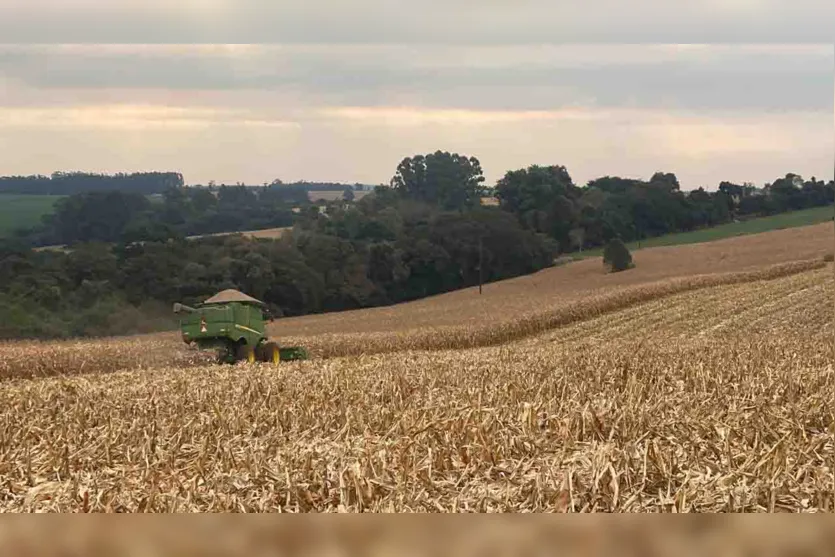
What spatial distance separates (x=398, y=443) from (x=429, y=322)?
3167 centimetres

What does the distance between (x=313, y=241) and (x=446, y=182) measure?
21376 mm

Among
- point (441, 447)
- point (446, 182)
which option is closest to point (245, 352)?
point (441, 447)

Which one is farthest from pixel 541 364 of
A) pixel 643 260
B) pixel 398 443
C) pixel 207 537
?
pixel 643 260

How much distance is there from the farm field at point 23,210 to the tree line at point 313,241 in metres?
0.77

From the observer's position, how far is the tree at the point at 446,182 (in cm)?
6725

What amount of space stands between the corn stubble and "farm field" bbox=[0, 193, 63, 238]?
116 ft

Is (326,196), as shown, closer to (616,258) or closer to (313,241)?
(313,241)

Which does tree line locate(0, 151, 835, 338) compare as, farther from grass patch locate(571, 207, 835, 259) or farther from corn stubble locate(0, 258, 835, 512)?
corn stubble locate(0, 258, 835, 512)

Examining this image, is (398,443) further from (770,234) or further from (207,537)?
(770,234)

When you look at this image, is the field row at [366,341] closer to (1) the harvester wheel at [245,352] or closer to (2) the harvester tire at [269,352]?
(1) the harvester wheel at [245,352]

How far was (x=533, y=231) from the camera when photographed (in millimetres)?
72312

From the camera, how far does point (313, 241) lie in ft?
169

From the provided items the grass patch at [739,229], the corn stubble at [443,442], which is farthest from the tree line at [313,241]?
the corn stubble at [443,442]

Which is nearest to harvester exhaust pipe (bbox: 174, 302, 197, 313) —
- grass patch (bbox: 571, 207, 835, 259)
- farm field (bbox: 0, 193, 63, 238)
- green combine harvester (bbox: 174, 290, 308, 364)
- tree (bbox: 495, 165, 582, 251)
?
green combine harvester (bbox: 174, 290, 308, 364)
